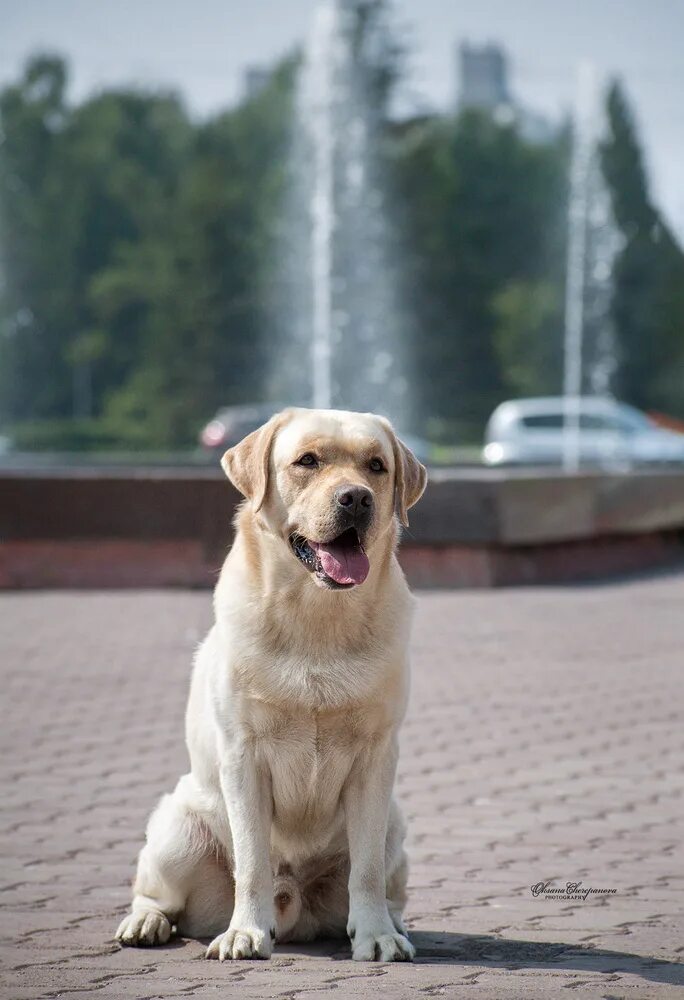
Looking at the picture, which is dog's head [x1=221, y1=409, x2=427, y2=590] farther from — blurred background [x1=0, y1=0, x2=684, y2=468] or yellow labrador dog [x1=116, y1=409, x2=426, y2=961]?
blurred background [x1=0, y1=0, x2=684, y2=468]

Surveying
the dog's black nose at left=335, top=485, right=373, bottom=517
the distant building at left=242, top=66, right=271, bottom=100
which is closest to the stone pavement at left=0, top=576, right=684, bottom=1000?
the dog's black nose at left=335, top=485, right=373, bottom=517

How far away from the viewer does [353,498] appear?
417cm

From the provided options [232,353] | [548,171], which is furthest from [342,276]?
[548,171]

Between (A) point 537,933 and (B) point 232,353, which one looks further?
(B) point 232,353

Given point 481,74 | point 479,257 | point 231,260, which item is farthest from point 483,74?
point 231,260

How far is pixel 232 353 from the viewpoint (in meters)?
60.0

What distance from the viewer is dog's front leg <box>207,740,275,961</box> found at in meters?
4.18

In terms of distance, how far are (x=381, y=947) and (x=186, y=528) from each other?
9711 millimetres

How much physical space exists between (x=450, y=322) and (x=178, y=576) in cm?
4921

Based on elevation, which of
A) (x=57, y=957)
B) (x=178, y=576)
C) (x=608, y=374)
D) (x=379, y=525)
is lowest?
(x=608, y=374)

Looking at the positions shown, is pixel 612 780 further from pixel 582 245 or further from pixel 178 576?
pixel 582 245

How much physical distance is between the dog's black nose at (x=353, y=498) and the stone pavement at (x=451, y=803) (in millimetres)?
A: 1213

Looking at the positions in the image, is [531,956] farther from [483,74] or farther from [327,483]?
[483,74]

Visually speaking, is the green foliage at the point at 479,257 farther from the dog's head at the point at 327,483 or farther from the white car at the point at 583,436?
the dog's head at the point at 327,483
